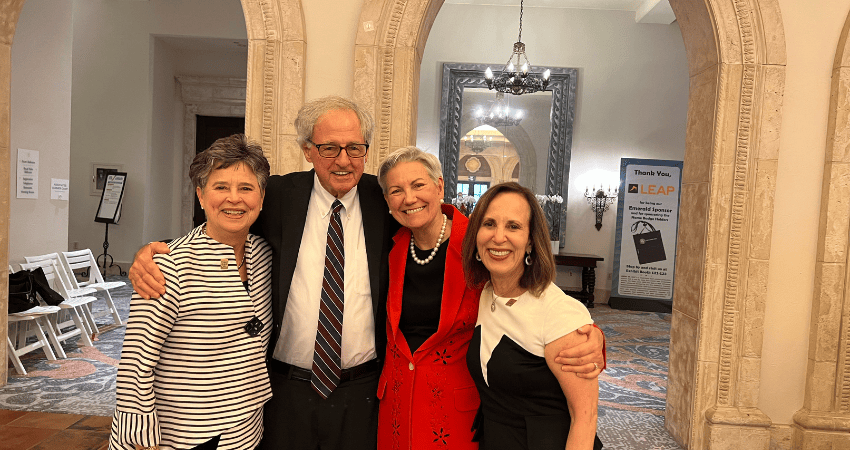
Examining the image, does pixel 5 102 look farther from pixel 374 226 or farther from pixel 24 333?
pixel 374 226

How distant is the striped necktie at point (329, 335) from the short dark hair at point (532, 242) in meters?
0.46

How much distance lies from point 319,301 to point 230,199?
0.47 m

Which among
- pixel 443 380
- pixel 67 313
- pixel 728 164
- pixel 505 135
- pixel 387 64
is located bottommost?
pixel 67 313

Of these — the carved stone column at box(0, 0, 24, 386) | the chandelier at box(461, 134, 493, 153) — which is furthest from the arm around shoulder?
the chandelier at box(461, 134, 493, 153)

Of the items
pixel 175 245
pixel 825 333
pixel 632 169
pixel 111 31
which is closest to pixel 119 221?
pixel 111 31

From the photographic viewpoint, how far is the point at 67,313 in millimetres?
6641

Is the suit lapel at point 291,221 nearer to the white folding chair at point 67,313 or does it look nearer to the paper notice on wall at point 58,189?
the white folding chair at point 67,313

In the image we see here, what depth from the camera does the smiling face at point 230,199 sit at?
67.3 inches

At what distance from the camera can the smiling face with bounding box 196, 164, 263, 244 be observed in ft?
5.61

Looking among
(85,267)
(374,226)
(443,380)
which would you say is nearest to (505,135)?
(85,267)

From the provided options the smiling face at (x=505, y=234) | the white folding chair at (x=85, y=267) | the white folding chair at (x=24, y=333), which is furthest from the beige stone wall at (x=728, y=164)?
the white folding chair at (x=85, y=267)

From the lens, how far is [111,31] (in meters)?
10.8

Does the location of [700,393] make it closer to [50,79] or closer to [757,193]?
[757,193]

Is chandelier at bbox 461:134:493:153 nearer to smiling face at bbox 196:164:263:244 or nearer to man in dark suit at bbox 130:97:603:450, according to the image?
man in dark suit at bbox 130:97:603:450
